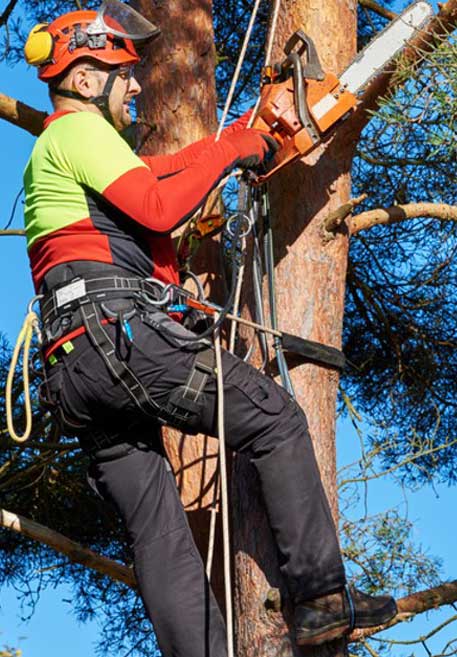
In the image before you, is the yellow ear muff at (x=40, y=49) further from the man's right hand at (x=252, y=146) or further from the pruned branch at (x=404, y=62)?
the pruned branch at (x=404, y=62)

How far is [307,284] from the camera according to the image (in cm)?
401

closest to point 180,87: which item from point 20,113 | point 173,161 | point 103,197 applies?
point 20,113

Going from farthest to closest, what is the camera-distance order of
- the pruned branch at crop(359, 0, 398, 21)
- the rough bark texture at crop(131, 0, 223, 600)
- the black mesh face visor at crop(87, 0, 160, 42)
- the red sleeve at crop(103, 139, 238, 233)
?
1. the pruned branch at crop(359, 0, 398, 21)
2. the rough bark texture at crop(131, 0, 223, 600)
3. the black mesh face visor at crop(87, 0, 160, 42)
4. the red sleeve at crop(103, 139, 238, 233)

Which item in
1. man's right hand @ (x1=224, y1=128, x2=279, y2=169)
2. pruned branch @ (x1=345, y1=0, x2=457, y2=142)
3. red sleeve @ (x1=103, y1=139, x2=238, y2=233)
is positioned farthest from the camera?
pruned branch @ (x1=345, y1=0, x2=457, y2=142)

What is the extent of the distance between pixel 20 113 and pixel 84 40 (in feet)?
5.12

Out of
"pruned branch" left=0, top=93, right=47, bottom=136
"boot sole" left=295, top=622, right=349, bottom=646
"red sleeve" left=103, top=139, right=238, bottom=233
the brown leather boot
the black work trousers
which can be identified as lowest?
"boot sole" left=295, top=622, right=349, bottom=646

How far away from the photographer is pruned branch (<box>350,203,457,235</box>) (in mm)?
4480

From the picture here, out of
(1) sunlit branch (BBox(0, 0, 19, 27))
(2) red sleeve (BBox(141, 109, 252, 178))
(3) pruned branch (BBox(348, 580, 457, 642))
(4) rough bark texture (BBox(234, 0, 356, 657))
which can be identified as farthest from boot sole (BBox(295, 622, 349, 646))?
(1) sunlit branch (BBox(0, 0, 19, 27))

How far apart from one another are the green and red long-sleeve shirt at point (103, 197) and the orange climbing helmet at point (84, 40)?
0.63ft

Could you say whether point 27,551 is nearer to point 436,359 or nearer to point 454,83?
point 436,359

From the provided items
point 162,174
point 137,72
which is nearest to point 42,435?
point 137,72

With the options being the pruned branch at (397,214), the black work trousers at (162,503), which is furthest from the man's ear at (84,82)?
the pruned branch at (397,214)

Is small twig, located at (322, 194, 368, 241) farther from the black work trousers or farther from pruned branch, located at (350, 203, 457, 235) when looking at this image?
the black work trousers

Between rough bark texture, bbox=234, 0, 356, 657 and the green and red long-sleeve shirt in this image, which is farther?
rough bark texture, bbox=234, 0, 356, 657
